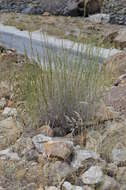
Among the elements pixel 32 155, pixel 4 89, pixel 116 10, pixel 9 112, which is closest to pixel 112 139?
pixel 32 155

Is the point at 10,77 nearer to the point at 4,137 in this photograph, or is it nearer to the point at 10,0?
the point at 4,137

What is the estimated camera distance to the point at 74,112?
3.07 metres

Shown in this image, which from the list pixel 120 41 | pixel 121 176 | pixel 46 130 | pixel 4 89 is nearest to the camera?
pixel 121 176

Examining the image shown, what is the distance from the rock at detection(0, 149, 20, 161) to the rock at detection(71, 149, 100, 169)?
36cm

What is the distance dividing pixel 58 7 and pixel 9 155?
11.3 metres

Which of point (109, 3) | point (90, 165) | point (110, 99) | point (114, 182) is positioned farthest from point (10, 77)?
point (109, 3)

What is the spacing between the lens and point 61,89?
9.96ft

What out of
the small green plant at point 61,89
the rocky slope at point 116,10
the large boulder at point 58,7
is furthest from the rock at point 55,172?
the large boulder at point 58,7

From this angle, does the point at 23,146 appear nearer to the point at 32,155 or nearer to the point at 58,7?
the point at 32,155

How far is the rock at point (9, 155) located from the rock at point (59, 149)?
196mm

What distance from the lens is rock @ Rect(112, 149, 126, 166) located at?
2.58 m

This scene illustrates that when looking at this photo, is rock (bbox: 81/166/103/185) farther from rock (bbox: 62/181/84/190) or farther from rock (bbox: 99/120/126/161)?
rock (bbox: 99/120/126/161)

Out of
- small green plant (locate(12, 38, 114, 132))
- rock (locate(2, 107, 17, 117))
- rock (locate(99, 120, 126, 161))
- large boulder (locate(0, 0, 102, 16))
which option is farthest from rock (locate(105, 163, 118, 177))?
large boulder (locate(0, 0, 102, 16))

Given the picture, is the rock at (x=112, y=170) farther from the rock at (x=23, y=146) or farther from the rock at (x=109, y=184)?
the rock at (x=23, y=146)
